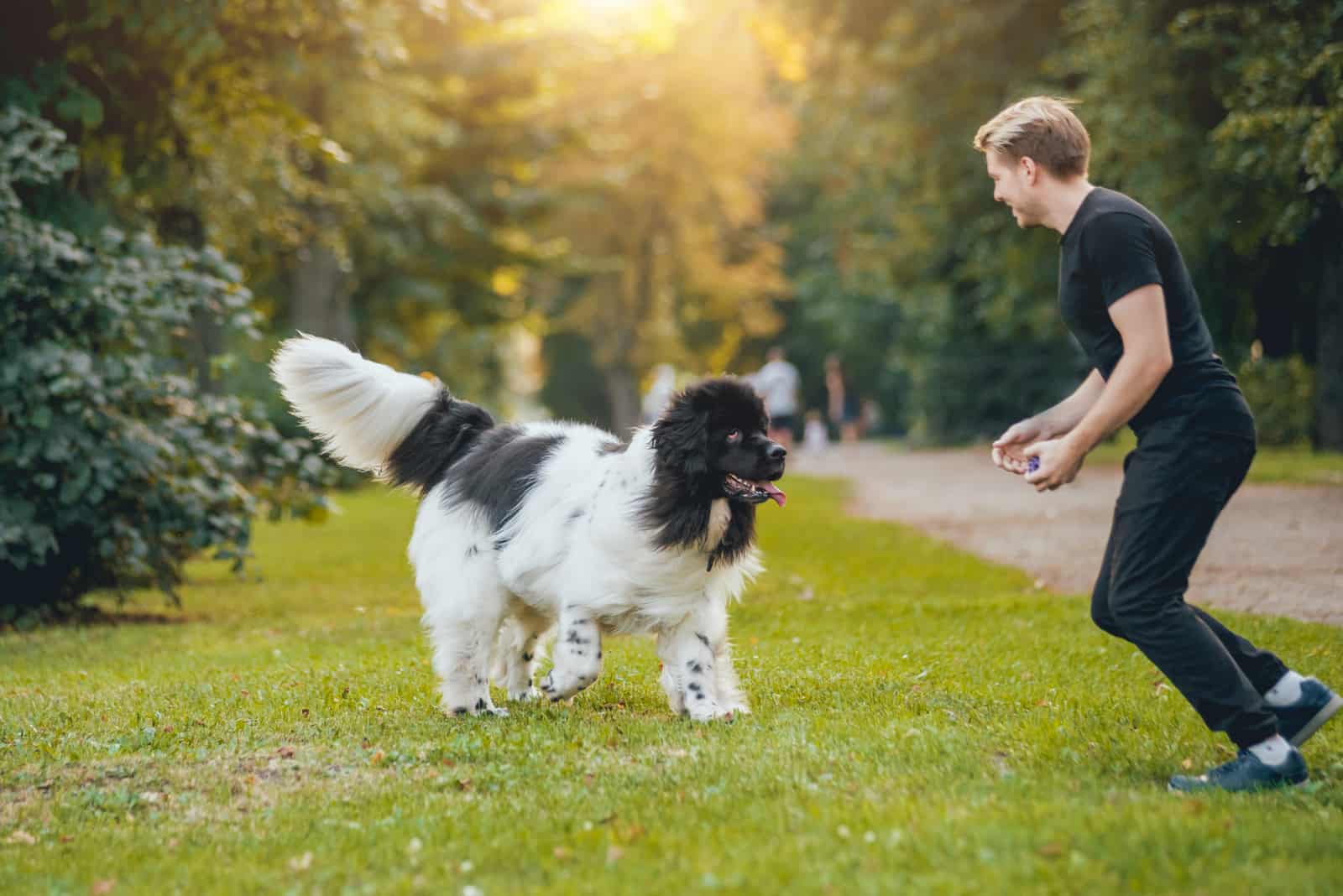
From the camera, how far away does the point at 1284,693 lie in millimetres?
5234

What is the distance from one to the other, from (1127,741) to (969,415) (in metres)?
33.3

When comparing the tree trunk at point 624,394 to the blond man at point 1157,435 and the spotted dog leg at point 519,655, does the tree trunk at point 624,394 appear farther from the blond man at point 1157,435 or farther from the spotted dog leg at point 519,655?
the blond man at point 1157,435

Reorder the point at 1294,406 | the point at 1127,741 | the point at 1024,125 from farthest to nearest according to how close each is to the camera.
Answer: the point at 1294,406 → the point at 1127,741 → the point at 1024,125

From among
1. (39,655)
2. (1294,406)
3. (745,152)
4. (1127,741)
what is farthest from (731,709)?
(745,152)

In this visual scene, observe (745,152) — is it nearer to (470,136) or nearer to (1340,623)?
(470,136)

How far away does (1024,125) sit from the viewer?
17.1 ft

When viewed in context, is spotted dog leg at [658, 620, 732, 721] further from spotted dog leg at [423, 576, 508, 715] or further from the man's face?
the man's face

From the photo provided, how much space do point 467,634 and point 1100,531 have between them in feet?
34.9

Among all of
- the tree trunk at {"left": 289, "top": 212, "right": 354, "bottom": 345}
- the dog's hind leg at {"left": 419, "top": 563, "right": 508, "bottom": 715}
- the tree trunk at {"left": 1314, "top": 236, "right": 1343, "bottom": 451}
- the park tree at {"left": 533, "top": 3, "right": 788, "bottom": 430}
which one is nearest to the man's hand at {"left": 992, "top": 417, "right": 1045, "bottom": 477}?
the dog's hind leg at {"left": 419, "top": 563, "right": 508, "bottom": 715}

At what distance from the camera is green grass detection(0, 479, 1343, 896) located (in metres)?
4.28

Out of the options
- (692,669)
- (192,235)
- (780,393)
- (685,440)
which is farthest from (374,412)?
(780,393)

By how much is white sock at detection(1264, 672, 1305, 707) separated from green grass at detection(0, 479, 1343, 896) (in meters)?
0.33

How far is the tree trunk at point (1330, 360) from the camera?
829 inches

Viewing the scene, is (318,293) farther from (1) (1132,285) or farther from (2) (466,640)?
(1) (1132,285)
